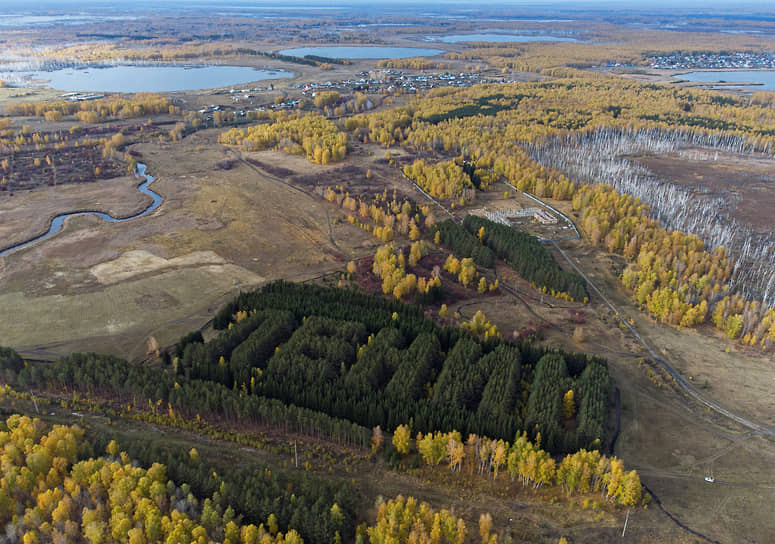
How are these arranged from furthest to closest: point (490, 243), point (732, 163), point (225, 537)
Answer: point (732, 163), point (490, 243), point (225, 537)

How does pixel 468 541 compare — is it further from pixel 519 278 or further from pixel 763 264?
pixel 763 264

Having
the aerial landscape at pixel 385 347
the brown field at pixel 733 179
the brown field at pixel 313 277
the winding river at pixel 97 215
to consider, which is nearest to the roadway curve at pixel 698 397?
the aerial landscape at pixel 385 347

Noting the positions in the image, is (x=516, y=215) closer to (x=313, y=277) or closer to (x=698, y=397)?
(x=313, y=277)

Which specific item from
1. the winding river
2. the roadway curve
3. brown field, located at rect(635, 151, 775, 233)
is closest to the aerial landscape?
the roadway curve

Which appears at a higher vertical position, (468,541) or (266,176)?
(266,176)

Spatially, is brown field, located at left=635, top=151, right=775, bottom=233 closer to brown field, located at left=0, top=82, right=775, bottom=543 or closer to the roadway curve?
brown field, located at left=0, top=82, right=775, bottom=543

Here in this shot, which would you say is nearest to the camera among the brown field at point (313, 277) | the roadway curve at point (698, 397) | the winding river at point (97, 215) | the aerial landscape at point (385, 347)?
the aerial landscape at point (385, 347)

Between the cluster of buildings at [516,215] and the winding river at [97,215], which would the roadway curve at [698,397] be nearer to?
the cluster of buildings at [516,215]

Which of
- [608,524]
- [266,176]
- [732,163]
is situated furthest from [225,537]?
[732,163]

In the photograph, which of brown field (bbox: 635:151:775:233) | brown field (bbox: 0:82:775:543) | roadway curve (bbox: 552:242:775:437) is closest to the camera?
brown field (bbox: 0:82:775:543)
